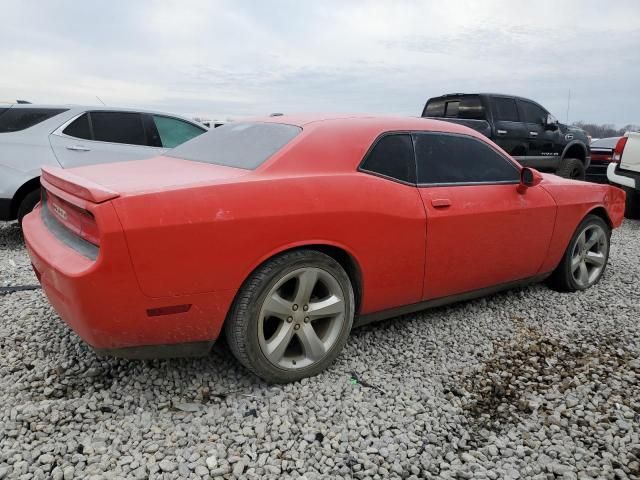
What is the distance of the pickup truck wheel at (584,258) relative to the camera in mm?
4102

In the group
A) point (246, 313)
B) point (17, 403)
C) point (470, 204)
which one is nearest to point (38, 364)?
point (17, 403)

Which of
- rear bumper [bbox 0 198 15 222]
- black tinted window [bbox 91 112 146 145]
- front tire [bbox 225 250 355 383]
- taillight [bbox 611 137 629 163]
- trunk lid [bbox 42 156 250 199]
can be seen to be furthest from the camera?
taillight [bbox 611 137 629 163]

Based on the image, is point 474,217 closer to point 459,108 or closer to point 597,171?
point 459,108

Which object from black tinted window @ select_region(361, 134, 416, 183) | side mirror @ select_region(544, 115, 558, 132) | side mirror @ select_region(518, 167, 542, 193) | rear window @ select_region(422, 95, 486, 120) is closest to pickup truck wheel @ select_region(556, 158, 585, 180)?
side mirror @ select_region(544, 115, 558, 132)

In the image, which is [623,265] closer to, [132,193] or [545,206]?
[545,206]

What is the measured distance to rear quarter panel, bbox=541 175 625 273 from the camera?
3.83 m

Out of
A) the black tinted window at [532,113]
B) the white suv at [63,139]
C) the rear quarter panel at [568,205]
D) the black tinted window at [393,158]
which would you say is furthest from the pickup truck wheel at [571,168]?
the black tinted window at [393,158]

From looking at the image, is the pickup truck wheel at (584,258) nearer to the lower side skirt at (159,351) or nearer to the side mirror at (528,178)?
the side mirror at (528,178)

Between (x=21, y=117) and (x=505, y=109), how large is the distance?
7295mm

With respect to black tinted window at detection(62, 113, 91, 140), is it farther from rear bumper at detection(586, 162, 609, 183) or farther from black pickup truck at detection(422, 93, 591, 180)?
rear bumper at detection(586, 162, 609, 183)

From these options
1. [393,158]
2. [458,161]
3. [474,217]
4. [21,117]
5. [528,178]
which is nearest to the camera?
[393,158]

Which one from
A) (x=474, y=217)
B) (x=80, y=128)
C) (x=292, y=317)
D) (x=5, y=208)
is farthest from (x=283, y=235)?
(x=80, y=128)

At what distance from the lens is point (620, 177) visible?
766 cm

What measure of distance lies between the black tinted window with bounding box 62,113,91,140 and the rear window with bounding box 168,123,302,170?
278 cm
